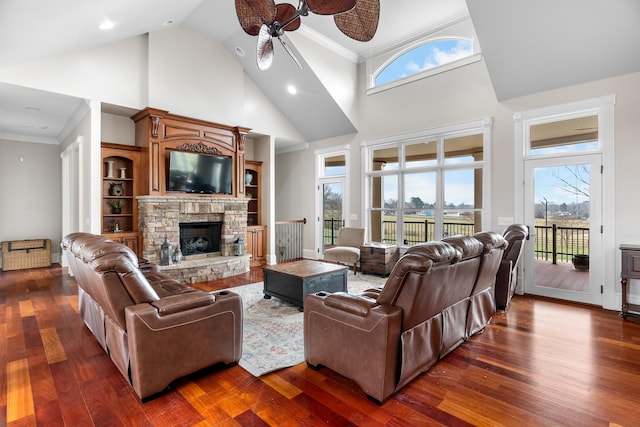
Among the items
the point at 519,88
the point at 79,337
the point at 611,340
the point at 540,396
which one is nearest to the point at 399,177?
the point at 519,88

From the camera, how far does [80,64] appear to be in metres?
4.79

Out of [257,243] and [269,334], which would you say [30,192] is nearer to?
[257,243]

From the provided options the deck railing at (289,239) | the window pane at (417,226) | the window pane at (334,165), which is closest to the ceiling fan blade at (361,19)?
the window pane at (417,226)

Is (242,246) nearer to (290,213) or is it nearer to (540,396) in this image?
(290,213)

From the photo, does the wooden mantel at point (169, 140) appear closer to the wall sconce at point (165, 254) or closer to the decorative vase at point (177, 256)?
Result: the wall sconce at point (165, 254)

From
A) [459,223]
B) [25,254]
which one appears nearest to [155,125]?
[25,254]

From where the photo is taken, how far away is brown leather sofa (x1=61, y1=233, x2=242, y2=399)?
209 cm

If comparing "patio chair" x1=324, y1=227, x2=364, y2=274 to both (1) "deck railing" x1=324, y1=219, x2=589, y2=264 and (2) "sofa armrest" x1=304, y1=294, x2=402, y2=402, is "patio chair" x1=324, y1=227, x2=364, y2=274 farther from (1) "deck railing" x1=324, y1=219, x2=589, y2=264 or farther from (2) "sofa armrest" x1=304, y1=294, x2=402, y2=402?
(2) "sofa armrest" x1=304, y1=294, x2=402, y2=402

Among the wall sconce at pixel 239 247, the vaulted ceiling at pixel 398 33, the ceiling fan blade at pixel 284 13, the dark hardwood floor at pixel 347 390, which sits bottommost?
the dark hardwood floor at pixel 347 390

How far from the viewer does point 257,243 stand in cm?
723

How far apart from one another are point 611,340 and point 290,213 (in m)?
6.74

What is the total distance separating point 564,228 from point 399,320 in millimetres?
3978

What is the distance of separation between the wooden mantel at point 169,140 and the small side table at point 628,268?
20.0 ft

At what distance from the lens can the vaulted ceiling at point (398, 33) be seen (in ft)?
11.6
